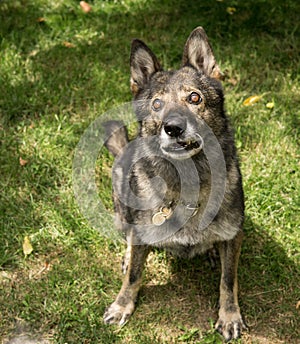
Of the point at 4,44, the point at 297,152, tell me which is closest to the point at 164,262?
the point at 297,152

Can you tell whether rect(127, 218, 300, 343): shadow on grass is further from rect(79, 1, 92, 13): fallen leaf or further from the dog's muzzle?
rect(79, 1, 92, 13): fallen leaf

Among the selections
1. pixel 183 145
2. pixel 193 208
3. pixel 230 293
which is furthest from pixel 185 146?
pixel 230 293

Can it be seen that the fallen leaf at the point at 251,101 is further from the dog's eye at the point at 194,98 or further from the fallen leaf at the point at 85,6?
the fallen leaf at the point at 85,6

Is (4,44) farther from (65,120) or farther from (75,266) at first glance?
(75,266)

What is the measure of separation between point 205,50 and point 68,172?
1.96 meters

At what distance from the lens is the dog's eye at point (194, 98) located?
3928 millimetres

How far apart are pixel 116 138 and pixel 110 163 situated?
0.43 metres

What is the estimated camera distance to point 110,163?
554 centimetres

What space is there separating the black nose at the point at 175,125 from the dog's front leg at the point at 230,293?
924 millimetres

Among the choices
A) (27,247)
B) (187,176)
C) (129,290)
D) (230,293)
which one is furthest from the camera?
(27,247)

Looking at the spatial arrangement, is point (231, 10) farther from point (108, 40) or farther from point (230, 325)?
point (230, 325)

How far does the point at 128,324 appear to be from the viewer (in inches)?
172

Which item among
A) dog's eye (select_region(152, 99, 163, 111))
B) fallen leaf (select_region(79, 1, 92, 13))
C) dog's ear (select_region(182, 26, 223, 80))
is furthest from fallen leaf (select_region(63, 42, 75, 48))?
dog's eye (select_region(152, 99, 163, 111))

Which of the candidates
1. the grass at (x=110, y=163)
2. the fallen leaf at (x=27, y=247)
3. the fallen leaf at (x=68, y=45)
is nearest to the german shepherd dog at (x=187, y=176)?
the grass at (x=110, y=163)
